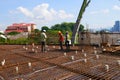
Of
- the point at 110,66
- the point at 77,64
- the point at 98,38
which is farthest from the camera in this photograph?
the point at 98,38

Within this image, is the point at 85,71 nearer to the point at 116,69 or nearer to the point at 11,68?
the point at 116,69

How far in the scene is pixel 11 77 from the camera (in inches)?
257

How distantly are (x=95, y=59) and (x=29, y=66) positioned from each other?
2.65 metres

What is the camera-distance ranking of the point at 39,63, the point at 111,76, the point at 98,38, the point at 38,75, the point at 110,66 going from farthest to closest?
the point at 98,38, the point at 39,63, the point at 110,66, the point at 38,75, the point at 111,76

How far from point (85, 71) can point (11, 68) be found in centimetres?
265

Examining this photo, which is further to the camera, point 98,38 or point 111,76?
point 98,38

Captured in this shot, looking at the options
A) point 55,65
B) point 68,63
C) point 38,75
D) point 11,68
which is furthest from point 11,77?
point 68,63

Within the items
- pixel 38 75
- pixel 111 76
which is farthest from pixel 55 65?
pixel 111 76

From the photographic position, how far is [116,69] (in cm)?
705

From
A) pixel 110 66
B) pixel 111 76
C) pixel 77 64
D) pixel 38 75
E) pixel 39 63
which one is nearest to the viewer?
pixel 111 76

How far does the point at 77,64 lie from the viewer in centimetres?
801

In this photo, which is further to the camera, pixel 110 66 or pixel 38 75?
pixel 110 66

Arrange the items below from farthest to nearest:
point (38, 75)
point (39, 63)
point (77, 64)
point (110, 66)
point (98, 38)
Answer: point (98, 38) → point (39, 63) → point (77, 64) → point (110, 66) → point (38, 75)

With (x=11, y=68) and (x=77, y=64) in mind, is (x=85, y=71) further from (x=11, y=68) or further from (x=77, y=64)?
(x=11, y=68)
